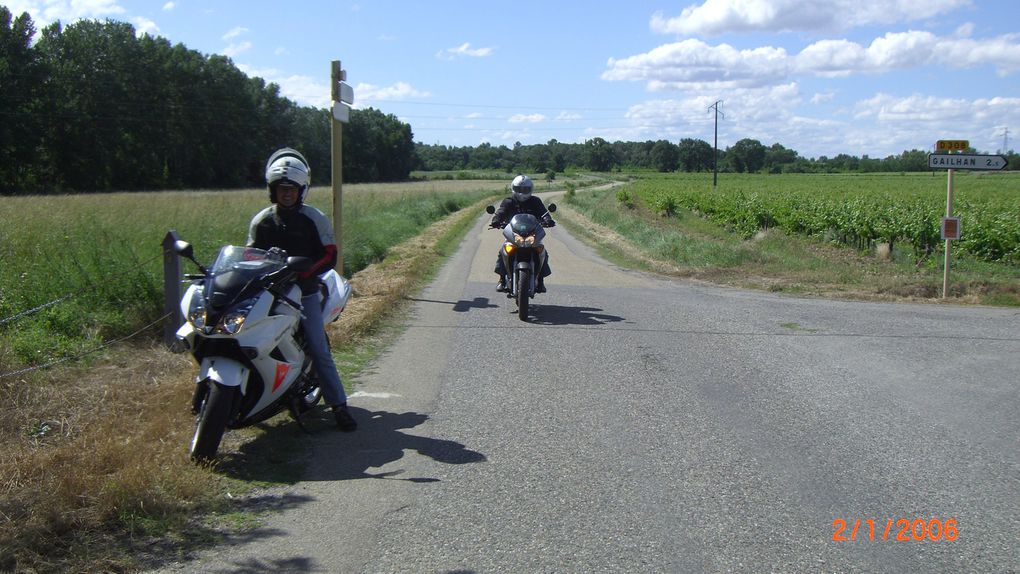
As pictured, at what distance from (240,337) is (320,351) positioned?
42.1 inches

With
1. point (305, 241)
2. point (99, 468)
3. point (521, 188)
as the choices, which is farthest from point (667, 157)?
point (99, 468)

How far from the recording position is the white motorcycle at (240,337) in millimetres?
4891

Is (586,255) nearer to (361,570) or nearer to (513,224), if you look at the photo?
(513,224)

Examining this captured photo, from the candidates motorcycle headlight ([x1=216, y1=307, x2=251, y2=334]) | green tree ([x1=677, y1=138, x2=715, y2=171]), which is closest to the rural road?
motorcycle headlight ([x1=216, y1=307, x2=251, y2=334])

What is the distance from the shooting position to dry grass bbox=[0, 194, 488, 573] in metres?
3.81

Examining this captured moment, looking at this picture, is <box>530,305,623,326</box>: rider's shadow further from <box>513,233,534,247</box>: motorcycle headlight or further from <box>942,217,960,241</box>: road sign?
<box>942,217,960,241</box>: road sign

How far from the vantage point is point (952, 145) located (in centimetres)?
1372

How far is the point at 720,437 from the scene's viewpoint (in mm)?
5809

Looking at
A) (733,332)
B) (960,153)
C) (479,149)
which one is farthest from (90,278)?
(479,149)

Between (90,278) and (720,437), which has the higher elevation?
(90,278)

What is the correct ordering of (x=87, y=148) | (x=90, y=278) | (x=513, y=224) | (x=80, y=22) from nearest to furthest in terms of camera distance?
1. (x=90, y=278)
2. (x=513, y=224)
3. (x=87, y=148)
4. (x=80, y=22)

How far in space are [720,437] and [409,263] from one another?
1160 centimetres
